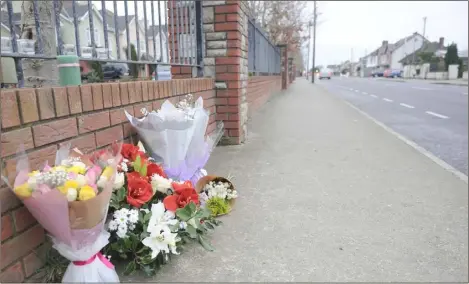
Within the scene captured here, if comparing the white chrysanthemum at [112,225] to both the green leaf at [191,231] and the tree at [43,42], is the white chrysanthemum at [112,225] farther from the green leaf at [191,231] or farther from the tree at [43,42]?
the tree at [43,42]

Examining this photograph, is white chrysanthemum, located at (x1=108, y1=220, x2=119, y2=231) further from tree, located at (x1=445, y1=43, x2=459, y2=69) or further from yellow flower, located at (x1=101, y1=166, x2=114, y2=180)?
tree, located at (x1=445, y1=43, x2=459, y2=69)

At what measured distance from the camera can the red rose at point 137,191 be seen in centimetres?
190

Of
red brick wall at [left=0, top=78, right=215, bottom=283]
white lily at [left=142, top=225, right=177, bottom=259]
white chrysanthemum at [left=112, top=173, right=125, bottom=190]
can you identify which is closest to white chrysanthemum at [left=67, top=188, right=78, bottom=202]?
red brick wall at [left=0, top=78, right=215, bottom=283]

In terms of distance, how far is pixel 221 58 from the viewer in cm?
446

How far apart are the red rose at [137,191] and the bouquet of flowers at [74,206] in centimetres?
29

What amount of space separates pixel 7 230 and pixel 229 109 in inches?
133

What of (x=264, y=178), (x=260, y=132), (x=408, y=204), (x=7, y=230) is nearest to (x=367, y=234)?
(x=408, y=204)

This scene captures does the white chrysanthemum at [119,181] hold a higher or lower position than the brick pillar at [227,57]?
lower

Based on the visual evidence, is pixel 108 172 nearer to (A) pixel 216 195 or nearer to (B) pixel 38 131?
(B) pixel 38 131

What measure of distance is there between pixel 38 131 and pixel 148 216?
700 mm

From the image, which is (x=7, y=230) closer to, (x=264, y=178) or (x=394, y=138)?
(x=264, y=178)

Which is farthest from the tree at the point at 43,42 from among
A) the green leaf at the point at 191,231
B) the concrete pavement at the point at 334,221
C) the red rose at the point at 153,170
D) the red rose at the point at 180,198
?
the concrete pavement at the point at 334,221

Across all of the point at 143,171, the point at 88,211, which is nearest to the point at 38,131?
the point at 88,211

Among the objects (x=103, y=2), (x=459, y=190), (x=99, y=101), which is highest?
(x=103, y=2)
